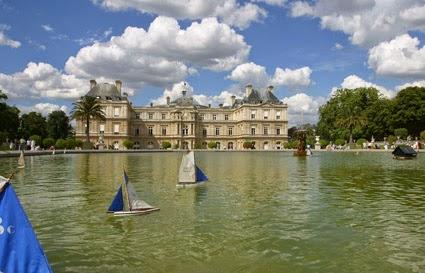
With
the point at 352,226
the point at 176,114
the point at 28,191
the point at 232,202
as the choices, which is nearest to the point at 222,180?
the point at 232,202

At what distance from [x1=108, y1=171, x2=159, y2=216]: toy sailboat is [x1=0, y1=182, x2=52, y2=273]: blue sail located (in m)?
6.07

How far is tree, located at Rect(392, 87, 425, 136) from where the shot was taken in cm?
7338

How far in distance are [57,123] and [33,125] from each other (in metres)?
11.3

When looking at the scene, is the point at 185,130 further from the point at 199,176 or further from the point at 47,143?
the point at 199,176

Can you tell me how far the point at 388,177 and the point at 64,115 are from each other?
286 ft

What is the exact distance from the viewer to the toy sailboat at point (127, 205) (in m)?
11.0

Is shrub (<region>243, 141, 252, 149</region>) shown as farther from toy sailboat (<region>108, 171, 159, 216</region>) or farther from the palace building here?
toy sailboat (<region>108, 171, 159, 216</region>)

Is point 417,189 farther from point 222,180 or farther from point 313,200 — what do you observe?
point 222,180

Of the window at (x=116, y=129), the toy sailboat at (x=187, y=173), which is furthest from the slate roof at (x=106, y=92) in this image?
the toy sailboat at (x=187, y=173)

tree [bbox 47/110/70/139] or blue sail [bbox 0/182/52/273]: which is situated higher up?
tree [bbox 47/110/70/139]

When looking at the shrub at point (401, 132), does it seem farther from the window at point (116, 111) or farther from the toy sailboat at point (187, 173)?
the toy sailboat at point (187, 173)

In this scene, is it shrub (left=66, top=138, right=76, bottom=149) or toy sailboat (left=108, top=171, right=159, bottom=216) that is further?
shrub (left=66, top=138, right=76, bottom=149)

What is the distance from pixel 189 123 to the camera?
97.9m

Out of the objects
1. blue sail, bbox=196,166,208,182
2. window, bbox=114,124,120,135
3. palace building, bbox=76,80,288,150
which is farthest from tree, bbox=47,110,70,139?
blue sail, bbox=196,166,208,182
